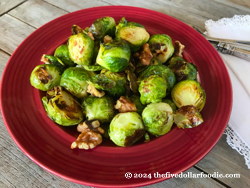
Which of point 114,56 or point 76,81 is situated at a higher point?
point 114,56

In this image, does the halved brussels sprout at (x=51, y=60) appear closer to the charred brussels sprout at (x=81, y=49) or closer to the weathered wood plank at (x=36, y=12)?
the charred brussels sprout at (x=81, y=49)

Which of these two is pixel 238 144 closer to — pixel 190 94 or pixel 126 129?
pixel 190 94

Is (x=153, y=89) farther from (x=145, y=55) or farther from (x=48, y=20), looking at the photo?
(x=48, y=20)

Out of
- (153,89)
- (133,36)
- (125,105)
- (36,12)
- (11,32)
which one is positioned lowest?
(11,32)

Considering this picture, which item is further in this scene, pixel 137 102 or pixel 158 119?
pixel 137 102

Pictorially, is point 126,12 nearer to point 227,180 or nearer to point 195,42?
point 195,42

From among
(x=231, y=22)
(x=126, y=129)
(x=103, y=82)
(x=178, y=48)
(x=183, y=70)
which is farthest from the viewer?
(x=231, y=22)

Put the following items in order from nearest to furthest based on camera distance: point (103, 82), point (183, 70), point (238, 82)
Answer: point (103, 82) < point (183, 70) < point (238, 82)

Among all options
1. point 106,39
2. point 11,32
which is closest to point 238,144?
point 106,39
